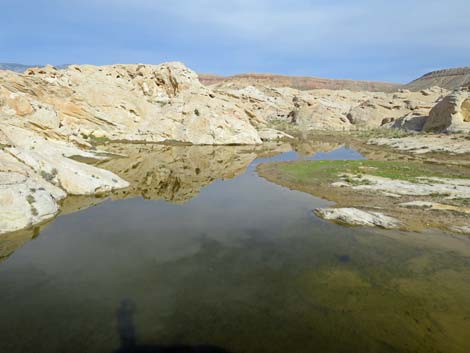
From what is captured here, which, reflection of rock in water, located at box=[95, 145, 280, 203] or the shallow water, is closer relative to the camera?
the shallow water

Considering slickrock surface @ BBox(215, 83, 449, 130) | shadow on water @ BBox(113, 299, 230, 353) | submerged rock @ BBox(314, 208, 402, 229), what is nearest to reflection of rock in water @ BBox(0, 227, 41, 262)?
shadow on water @ BBox(113, 299, 230, 353)

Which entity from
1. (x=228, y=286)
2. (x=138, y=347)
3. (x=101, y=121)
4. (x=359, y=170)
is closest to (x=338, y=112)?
(x=101, y=121)

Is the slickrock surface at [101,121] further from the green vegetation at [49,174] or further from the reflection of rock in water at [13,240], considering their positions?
the reflection of rock in water at [13,240]

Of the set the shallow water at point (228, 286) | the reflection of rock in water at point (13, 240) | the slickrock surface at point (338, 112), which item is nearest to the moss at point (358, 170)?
the shallow water at point (228, 286)

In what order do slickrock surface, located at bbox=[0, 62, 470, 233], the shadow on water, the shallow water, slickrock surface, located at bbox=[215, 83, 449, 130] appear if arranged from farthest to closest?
slickrock surface, located at bbox=[215, 83, 449, 130] → slickrock surface, located at bbox=[0, 62, 470, 233] → the shallow water → the shadow on water

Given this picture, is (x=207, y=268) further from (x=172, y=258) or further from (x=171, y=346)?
(x=171, y=346)

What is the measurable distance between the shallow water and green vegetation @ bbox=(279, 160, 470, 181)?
435 inches

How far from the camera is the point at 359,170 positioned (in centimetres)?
2903

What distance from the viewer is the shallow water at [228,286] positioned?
8109 mm

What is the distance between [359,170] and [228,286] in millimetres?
22153

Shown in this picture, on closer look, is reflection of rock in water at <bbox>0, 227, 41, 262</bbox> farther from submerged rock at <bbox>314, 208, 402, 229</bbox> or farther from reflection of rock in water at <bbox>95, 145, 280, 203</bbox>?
submerged rock at <bbox>314, 208, 402, 229</bbox>

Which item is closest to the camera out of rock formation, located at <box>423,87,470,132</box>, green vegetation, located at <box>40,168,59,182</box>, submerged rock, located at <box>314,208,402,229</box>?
submerged rock, located at <box>314,208,402,229</box>

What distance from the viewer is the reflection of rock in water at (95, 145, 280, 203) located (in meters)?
23.7

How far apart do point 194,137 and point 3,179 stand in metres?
37.4
